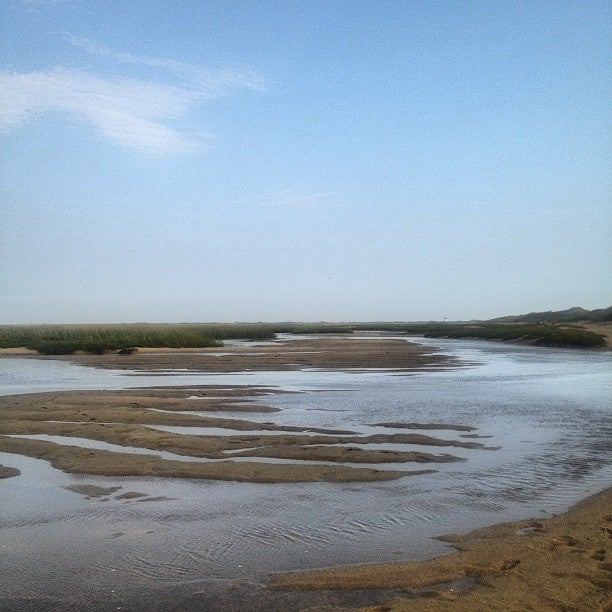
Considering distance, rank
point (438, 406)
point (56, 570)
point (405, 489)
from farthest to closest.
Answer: point (438, 406), point (405, 489), point (56, 570)

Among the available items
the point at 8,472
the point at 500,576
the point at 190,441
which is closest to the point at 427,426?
the point at 190,441

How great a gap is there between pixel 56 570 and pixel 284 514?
10.0 feet

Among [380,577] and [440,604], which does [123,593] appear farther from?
[440,604]

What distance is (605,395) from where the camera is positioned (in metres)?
22.2

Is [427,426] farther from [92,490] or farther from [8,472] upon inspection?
[8,472]

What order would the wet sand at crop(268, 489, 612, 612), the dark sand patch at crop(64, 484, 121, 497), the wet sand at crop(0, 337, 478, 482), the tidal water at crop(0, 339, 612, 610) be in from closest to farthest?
the wet sand at crop(268, 489, 612, 612) → the tidal water at crop(0, 339, 612, 610) → the dark sand patch at crop(64, 484, 121, 497) → the wet sand at crop(0, 337, 478, 482)

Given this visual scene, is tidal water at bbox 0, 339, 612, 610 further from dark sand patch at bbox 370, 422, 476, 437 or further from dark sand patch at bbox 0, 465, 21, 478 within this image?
dark sand patch at bbox 370, 422, 476, 437

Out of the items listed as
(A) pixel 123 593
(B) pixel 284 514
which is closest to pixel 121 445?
(B) pixel 284 514

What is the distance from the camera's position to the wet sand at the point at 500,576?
5684 mm

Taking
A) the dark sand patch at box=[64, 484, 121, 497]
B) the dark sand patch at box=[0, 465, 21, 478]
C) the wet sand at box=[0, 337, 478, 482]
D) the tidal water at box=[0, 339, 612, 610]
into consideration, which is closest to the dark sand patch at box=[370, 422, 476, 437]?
the wet sand at box=[0, 337, 478, 482]

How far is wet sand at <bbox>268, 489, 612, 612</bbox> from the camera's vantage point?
18.6 ft

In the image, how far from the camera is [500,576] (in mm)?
6301

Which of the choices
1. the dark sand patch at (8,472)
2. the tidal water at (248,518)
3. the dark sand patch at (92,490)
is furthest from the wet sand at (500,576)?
the dark sand patch at (8,472)

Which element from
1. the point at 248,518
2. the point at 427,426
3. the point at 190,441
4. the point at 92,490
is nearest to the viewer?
the point at 248,518
